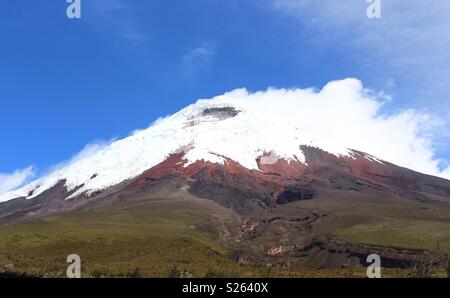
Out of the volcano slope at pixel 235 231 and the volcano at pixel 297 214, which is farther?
the volcano at pixel 297 214

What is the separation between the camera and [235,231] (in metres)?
137

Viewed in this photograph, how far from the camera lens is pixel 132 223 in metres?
116

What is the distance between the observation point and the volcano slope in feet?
219

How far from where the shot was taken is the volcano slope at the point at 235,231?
66812 mm

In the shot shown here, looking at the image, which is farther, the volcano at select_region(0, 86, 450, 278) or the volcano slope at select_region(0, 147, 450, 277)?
the volcano at select_region(0, 86, 450, 278)

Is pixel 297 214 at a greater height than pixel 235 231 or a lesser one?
greater

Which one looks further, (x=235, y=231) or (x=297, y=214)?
(x=297, y=214)
